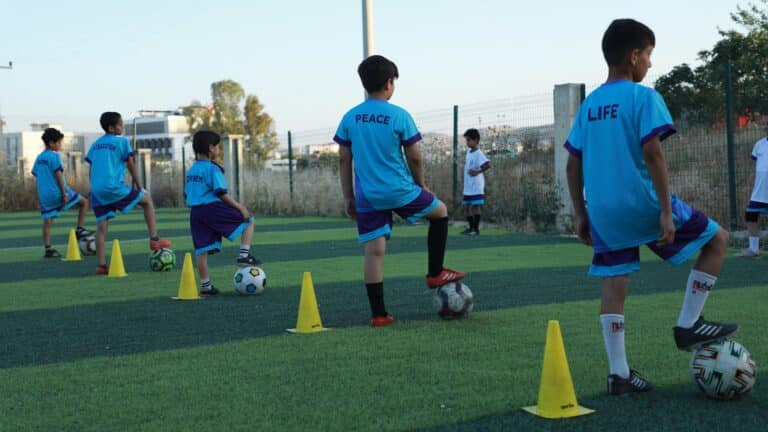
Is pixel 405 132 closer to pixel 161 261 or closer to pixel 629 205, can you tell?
pixel 629 205

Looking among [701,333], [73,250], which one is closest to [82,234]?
[73,250]

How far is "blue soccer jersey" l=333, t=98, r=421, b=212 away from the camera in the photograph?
21.3 ft

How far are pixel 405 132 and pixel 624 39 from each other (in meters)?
2.51

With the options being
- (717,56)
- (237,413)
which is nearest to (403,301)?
(237,413)

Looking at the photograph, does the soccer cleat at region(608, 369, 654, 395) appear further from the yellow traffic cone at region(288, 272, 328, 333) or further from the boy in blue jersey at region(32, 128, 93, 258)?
the boy in blue jersey at region(32, 128, 93, 258)

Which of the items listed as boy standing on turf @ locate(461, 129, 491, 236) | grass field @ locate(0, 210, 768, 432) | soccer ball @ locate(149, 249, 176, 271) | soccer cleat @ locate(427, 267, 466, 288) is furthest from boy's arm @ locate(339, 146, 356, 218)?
boy standing on turf @ locate(461, 129, 491, 236)

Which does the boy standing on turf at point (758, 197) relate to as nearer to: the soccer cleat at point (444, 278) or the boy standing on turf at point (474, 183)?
the soccer cleat at point (444, 278)

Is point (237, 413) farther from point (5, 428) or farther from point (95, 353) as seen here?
point (95, 353)

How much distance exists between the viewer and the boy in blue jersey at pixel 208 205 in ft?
28.5

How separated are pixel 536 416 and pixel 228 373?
190 centimetres

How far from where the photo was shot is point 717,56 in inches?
1391

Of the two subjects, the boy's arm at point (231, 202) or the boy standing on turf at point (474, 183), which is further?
the boy standing on turf at point (474, 183)

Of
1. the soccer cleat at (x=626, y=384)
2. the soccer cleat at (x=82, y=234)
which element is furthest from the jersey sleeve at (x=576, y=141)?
the soccer cleat at (x=82, y=234)

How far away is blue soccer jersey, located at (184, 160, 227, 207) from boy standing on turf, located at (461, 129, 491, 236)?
780 centimetres
